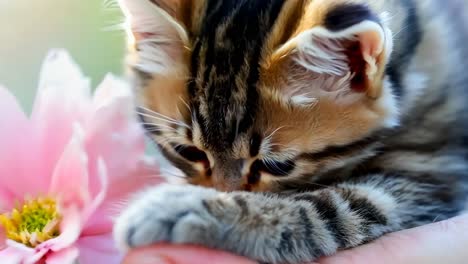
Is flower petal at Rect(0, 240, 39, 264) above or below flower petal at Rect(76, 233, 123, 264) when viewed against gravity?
above

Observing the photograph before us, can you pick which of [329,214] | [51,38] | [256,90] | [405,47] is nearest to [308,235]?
[329,214]

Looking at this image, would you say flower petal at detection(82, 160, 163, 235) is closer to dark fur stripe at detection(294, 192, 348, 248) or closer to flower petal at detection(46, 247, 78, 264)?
flower petal at detection(46, 247, 78, 264)

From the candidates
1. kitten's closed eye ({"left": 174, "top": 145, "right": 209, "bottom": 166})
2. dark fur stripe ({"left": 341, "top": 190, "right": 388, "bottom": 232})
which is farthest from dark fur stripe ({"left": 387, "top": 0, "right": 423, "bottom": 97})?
kitten's closed eye ({"left": 174, "top": 145, "right": 209, "bottom": 166})

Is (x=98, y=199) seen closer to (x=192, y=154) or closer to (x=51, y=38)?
(x=192, y=154)

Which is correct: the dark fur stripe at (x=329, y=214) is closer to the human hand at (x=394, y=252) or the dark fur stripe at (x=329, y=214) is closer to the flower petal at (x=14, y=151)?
the human hand at (x=394, y=252)

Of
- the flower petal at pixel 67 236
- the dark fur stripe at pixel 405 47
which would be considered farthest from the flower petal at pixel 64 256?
the dark fur stripe at pixel 405 47

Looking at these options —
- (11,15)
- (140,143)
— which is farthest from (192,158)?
(11,15)

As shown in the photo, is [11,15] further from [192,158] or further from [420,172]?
[420,172]
